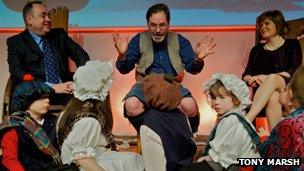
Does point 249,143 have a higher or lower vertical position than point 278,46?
lower

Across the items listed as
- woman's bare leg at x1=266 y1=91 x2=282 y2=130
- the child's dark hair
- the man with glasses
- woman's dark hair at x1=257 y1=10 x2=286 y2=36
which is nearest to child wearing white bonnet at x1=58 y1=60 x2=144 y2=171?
the child's dark hair

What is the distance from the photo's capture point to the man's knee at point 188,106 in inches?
133

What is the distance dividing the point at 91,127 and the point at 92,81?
0.77ft

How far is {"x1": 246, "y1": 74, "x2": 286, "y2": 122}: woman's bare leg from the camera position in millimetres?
3365

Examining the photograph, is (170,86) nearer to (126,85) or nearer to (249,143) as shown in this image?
(249,143)

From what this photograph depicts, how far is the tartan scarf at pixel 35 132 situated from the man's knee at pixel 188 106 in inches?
33.1

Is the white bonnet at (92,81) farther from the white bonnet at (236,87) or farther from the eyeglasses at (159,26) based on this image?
the eyeglasses at (159,26)

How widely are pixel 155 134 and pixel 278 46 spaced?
1.48 metres

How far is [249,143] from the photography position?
2688 mm

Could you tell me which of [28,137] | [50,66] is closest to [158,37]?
[50,66]

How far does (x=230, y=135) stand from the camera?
8.68ft

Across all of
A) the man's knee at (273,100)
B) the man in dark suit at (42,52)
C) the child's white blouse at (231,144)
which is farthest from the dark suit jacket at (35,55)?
the child's white blouse at (231,144)

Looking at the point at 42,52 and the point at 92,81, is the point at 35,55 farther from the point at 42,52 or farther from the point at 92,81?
the point at 92,81

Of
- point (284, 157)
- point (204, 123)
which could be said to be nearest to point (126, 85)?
point (204, 123)
